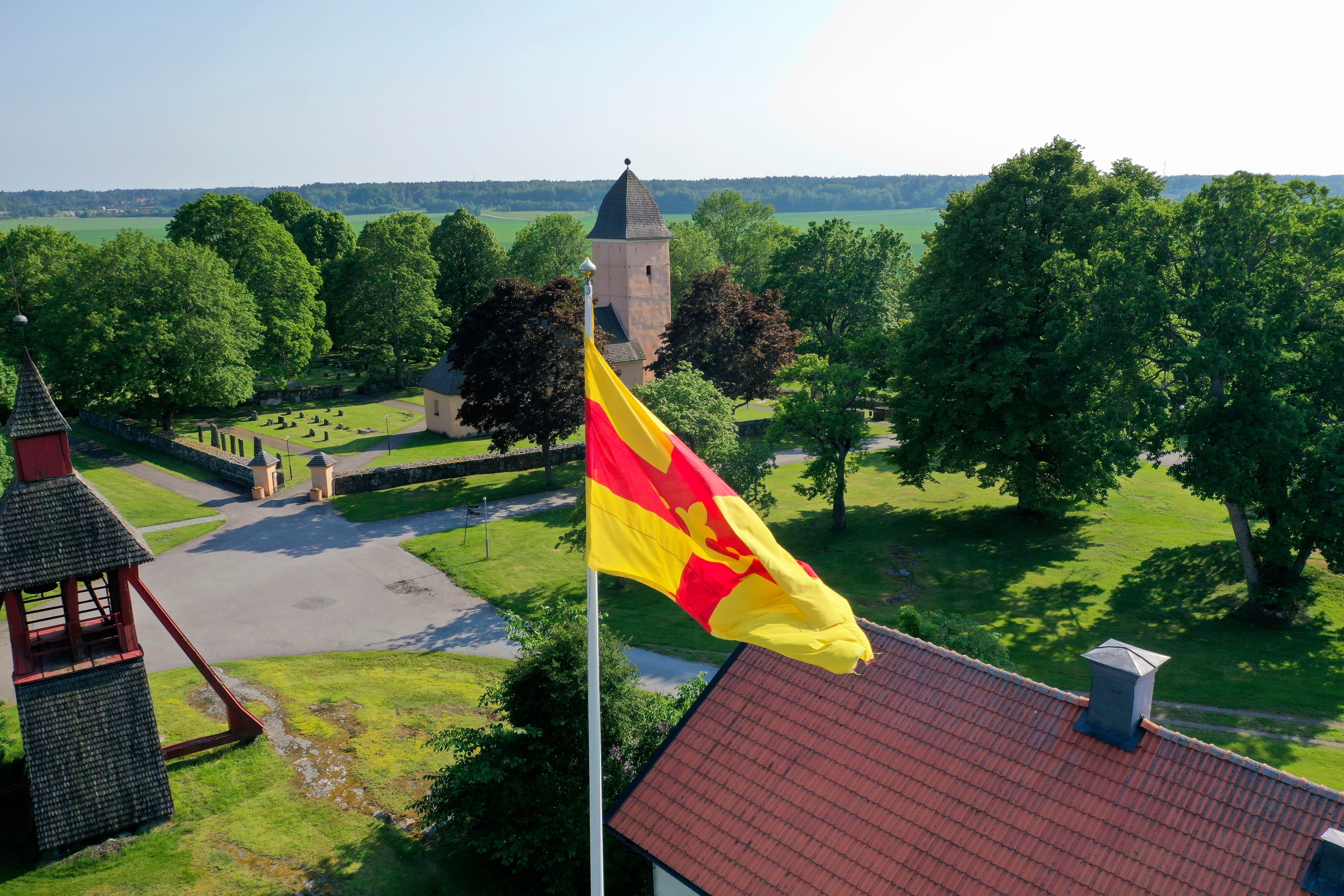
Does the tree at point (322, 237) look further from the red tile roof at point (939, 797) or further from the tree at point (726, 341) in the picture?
the red tile roof at point (939, 797)

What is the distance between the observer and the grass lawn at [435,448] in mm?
43312

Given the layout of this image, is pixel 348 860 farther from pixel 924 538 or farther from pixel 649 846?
pixel 924 538

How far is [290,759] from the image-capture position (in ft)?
59.4

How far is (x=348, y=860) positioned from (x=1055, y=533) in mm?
25884

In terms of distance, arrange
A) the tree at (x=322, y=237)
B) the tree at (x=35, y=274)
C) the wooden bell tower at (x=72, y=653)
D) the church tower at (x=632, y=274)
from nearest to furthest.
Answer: the wooden bell tower at (x=72, y=653), the tree at (x=35, y=274), the church tower at (x=632, y=274), the tree at (x=322, y=237)

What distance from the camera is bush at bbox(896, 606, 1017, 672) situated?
1681cm

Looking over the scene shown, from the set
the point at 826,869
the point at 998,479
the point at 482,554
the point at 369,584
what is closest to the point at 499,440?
the point at 482,554

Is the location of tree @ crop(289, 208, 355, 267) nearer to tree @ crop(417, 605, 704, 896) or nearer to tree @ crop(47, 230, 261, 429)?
tree @ crop(47, 230, 261, 429)

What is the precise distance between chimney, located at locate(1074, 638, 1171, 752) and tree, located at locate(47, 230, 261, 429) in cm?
4532

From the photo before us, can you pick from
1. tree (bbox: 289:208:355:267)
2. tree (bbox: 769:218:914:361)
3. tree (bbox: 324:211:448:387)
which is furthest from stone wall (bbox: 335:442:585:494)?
tree (bbox: 289:208:355:267)

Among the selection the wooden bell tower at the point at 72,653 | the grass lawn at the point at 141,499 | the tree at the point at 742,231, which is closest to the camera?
the wooden bell tower at the point at 72,653

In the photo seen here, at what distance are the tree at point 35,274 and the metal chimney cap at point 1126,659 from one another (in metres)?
47.8

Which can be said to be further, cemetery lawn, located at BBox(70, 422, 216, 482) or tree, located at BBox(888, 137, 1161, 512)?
cemetery lawn, located at BBox(70, 422, 216, 482)

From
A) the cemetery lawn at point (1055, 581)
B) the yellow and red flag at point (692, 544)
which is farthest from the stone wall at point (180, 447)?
the yellow and red flag at point (692, 544)
